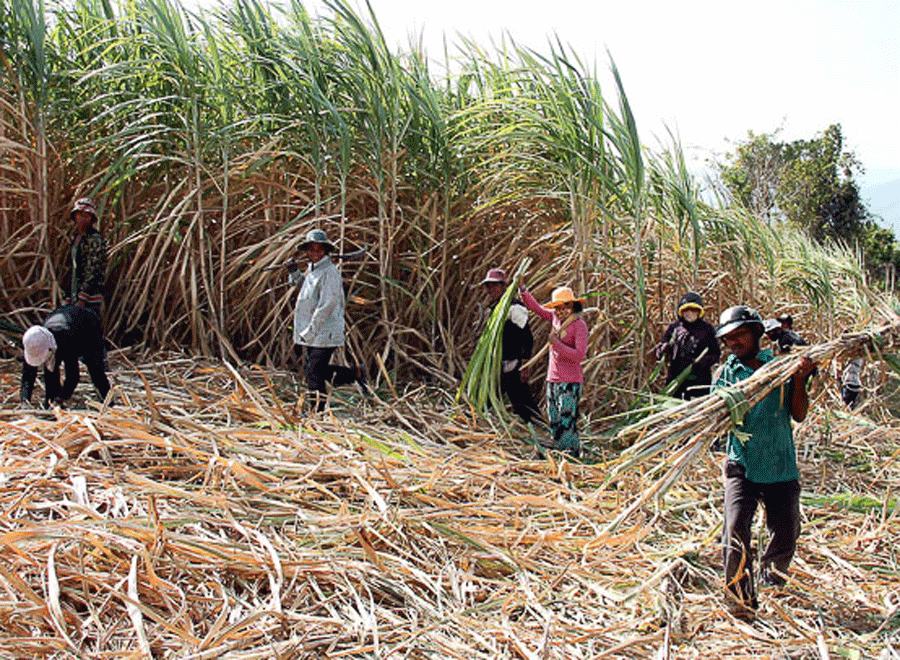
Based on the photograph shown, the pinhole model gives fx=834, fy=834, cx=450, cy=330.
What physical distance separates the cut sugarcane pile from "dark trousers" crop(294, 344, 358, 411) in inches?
24.7

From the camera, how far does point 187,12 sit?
Answer: 5.52m

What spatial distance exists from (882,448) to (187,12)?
207 inches

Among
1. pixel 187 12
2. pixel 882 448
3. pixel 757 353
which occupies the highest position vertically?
pixel 187 12

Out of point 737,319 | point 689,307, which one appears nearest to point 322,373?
point 689,307

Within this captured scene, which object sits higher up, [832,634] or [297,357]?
[297,357]

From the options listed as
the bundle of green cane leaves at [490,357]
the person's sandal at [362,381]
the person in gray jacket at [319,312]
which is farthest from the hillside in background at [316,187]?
the bundle of green cane leaves at [490,357]

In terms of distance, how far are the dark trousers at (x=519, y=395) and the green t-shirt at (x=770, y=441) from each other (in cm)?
239

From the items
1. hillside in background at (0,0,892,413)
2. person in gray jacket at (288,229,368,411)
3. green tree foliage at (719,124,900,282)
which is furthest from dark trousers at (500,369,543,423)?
green tree foliage at (719,124,900,282)

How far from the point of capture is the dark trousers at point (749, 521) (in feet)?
8.80

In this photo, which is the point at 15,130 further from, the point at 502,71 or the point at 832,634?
the point at 832,634

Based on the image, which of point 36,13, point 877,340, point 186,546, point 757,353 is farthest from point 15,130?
point 877,340

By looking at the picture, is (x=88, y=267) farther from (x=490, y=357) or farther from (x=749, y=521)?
(x=749, y=521)

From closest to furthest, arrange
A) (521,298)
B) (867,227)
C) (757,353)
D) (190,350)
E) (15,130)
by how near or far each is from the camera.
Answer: (757,353), (521,298), (15,130), (190,350), (867,227)

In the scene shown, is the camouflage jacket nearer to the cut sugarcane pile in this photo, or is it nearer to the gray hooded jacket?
the cut sugarcane pile
